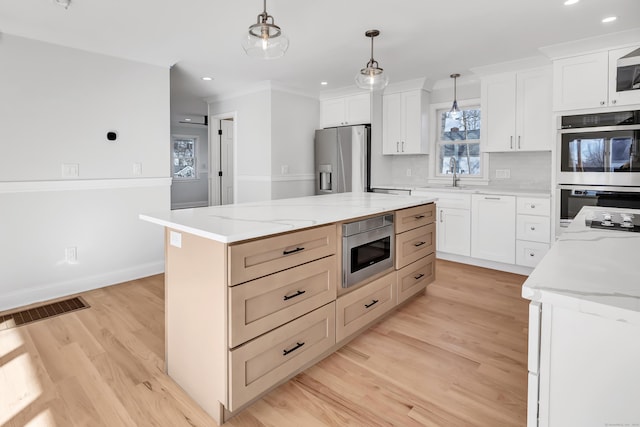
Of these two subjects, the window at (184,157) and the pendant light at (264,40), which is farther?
the window at (184,157)

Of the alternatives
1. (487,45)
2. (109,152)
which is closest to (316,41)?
(487,45)

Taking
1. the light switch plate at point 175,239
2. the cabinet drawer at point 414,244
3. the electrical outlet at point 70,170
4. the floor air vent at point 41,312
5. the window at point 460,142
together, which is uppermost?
the window at point 460,142

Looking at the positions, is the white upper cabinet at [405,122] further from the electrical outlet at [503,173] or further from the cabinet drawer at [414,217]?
the cabinet drawer at [414,217]

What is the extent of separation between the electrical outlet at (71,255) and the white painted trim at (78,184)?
561 millimetres

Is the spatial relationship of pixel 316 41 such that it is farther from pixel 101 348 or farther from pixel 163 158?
pixel 101 348

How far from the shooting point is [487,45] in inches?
137

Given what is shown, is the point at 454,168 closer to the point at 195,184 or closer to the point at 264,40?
the point at 264,40

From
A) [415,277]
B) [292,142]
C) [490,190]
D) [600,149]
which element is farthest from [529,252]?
[292,142]

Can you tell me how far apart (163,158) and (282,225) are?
9.19ft

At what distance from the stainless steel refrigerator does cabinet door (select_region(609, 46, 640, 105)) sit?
2696mm

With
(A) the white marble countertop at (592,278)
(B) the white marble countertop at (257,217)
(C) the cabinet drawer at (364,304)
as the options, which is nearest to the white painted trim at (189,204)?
(B) the white marble countertop at (257,217)

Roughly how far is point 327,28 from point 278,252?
2.22 m

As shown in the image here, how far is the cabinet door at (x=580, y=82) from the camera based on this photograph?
332 centimetres

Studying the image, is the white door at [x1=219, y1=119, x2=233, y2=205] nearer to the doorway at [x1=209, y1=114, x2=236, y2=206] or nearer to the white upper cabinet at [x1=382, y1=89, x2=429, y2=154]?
the doorway at [x1=209, y1=114, x2=236, y2=206]
